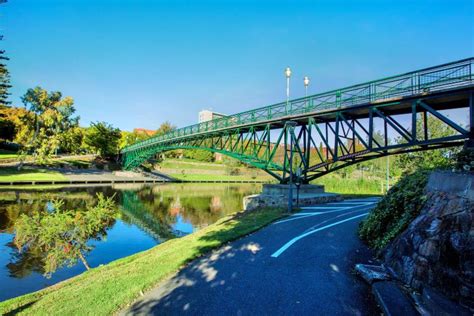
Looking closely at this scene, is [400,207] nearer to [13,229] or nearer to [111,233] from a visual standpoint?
[111,233]

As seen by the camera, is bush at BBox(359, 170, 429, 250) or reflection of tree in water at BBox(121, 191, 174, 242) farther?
reflection of tree in water at BBox(121, 191, 174, 242)

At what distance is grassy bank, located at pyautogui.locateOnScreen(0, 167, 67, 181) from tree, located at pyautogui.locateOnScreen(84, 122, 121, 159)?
1771 centimetres

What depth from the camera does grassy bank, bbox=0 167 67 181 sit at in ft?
127

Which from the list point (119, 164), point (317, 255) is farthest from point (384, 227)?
point (119, 164)

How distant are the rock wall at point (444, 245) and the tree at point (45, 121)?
167 feet

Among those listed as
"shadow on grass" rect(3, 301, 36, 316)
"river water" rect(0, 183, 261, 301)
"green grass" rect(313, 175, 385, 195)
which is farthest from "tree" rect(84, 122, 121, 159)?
"shadow on grass" rect(3, 301, 36, 316)

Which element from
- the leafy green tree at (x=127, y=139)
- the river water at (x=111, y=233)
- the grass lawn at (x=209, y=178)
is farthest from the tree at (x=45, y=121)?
the grass lawn at (x=209, y=178)

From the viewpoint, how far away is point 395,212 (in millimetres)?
7359

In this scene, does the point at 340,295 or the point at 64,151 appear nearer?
the point at 340,295

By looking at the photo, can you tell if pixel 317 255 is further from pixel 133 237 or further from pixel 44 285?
pixel 133 237

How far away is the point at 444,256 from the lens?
4.26 meters

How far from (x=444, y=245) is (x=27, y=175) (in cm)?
5046

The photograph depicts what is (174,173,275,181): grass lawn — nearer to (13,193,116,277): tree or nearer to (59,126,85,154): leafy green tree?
(59,126,85,154): leafy green tree

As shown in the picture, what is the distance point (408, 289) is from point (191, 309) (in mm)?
3749
